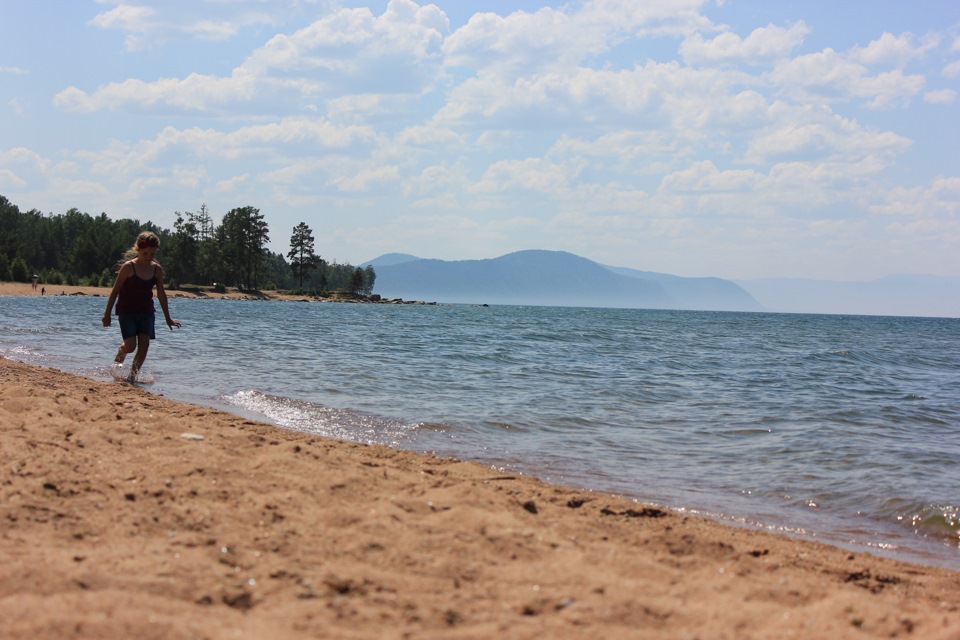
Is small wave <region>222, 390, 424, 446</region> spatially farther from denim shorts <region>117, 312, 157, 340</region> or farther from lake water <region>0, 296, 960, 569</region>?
denim shorts <region>117, 312, 157, 340</region>

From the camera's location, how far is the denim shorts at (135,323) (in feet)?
33.3

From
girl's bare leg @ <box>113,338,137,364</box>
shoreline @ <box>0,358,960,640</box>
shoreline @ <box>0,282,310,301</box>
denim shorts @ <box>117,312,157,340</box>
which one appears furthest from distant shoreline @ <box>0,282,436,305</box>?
shoreline @ <box>0,358,960,640</box>

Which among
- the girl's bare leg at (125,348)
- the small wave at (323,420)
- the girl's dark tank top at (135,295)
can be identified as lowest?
the small wave at (323,420)

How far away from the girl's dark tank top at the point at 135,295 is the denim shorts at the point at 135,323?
74mm


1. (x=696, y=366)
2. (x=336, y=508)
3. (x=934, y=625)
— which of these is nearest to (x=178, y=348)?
(x=696, y=366)

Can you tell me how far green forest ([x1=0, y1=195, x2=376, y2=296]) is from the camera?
9119cm

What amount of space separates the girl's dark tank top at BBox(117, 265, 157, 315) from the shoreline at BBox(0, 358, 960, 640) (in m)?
4.73

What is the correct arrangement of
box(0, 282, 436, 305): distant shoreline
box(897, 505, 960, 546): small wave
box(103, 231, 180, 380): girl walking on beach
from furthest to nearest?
box(0, 282, 436, 305): distant shoreline < box(103, 231, 180, 380): girl walking on beach < box(897, 505, 960, 546): small wave

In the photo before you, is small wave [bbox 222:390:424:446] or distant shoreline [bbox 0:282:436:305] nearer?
small wave [bbox 222:390:424:446]

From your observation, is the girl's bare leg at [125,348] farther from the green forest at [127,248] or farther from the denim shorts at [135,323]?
the green forest at [127,248]

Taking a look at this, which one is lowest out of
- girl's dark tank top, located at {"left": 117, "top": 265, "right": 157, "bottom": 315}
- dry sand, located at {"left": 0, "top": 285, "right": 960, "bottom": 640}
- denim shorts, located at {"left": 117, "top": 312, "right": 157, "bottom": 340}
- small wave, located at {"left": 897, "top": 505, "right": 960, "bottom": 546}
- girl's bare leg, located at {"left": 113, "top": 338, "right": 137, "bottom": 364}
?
small wave, located at {"left": 897, "top": 505, "right": 960, "bottom": 546}

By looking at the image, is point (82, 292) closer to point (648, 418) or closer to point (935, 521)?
point (648, 418)

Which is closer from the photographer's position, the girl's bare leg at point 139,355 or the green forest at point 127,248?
the girl's bare leg at point 139,355

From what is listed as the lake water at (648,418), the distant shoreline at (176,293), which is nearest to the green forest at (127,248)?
the distant shoreline at (176,293)
